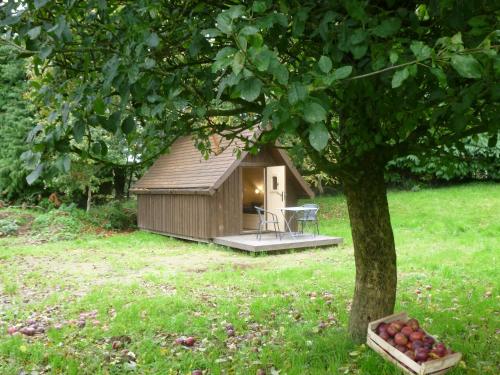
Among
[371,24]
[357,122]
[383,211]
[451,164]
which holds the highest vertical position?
[371,24]

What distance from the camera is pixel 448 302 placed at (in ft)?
19.0

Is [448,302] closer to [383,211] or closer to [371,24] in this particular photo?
[383,211]

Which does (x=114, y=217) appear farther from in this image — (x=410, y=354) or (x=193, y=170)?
(x=410, y=354)

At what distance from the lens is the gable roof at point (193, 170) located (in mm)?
12375

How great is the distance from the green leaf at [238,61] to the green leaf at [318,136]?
0.94 feet

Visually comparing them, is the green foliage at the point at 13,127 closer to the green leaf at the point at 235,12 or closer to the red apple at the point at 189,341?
the red apple at the point at 189,341

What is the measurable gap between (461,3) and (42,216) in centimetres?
1645

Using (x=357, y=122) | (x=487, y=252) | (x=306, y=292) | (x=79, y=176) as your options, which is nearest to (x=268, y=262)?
(x=306, y=292)

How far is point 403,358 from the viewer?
3473 millimetres

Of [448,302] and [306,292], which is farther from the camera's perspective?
[306,292]

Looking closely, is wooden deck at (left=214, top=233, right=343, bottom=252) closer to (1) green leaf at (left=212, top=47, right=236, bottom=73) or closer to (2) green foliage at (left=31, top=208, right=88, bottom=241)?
(2) green foliage at (left=31, top=208, right=88, bottom=241)

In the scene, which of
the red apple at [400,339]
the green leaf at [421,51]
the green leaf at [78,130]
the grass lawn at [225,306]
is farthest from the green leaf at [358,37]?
the grass lawn at [225,306]

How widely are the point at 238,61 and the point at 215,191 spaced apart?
11.1 m

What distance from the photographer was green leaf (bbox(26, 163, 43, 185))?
191cm
